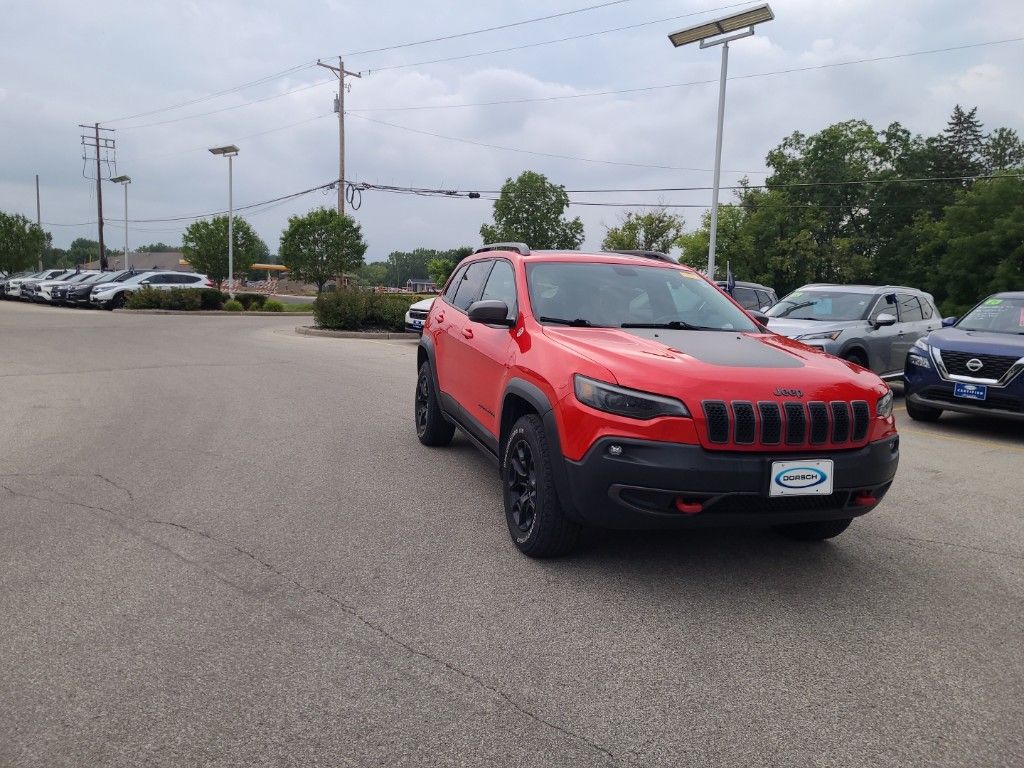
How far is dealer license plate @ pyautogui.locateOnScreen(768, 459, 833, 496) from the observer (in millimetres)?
3637

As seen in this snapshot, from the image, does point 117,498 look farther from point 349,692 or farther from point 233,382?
point 233,382

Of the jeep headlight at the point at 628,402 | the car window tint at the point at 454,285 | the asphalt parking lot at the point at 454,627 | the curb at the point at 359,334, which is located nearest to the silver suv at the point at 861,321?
the asphalt parking lot at the point at 454,627

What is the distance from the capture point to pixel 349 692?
9.42ft

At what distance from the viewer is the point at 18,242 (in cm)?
6175

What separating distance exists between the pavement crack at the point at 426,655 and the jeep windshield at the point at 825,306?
9.61 m

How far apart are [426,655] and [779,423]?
6.15ft

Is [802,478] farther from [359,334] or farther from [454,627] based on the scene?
[359,334]

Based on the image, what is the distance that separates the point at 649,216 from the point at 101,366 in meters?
55.9

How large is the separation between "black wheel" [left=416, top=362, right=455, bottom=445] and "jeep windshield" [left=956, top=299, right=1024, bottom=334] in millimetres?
6744

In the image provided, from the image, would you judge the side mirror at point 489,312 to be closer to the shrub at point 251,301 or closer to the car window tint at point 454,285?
the car window tint at point 454,285

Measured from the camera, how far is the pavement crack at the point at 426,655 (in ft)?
8.66

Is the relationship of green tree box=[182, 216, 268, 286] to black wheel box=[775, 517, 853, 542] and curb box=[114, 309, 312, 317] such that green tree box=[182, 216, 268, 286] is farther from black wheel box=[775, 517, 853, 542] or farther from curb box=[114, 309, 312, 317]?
black wheel box=[775, 517, 853, 542]

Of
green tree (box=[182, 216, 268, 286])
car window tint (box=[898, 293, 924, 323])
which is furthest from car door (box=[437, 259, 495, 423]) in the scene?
green tree (box=[182, 216, 268, 286])

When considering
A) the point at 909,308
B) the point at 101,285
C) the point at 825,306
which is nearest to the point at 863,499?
the point at 825,306
